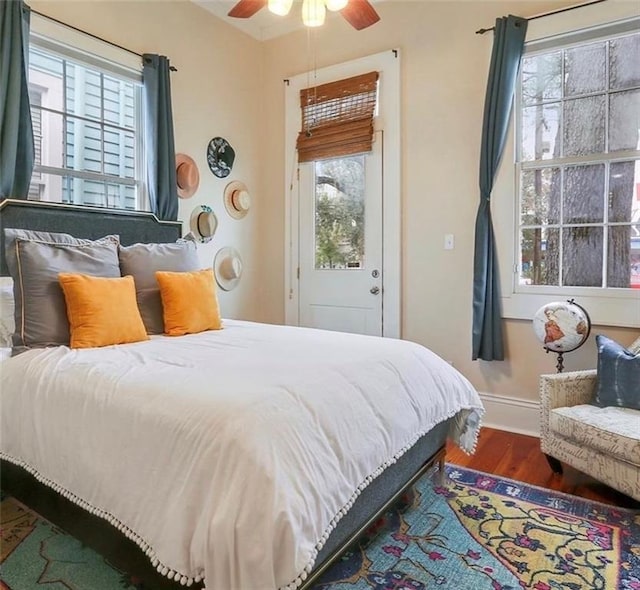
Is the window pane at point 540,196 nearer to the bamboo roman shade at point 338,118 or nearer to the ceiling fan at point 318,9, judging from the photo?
the bamboo roman shade at point 338,118

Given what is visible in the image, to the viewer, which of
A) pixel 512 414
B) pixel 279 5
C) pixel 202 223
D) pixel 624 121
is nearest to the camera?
pixel 279 5

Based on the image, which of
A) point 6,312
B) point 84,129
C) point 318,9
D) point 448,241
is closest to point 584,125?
point 448,241

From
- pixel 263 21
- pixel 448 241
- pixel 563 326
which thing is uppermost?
pixel 263 21

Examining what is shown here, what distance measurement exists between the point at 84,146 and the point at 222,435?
261 centimetres

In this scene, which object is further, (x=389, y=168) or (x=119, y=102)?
(x=389, y=168)

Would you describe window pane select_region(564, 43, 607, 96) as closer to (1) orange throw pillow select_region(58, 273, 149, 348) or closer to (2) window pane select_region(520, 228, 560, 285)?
(2) window pane select_region(520, 228, 560, 285)

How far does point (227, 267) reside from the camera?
3.89m

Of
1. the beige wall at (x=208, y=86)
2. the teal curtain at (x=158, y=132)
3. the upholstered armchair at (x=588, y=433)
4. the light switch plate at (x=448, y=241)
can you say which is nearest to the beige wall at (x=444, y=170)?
the light switch plate at (x=448, y=241)

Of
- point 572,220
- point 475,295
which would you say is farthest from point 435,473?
point 572,220

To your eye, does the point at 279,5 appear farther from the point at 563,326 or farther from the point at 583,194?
the point at 563,326

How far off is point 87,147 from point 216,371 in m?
2.23

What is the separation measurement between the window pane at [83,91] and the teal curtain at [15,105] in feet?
1.40

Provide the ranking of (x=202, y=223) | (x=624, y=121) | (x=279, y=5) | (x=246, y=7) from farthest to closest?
(x=202, y=223) → (x=624, y=121) → (x=246, y=7) → (x=279, y=5)

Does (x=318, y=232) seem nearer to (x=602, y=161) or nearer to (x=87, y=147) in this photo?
(x=87, y=147)
